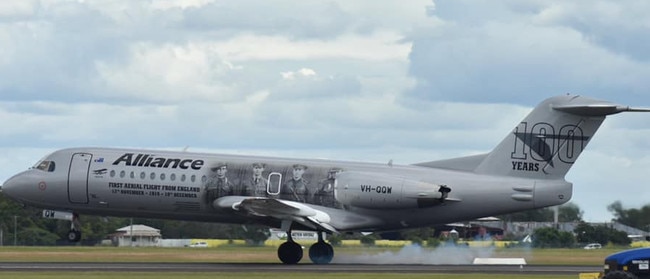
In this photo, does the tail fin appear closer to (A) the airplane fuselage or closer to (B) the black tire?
(A) the airplane fuselage

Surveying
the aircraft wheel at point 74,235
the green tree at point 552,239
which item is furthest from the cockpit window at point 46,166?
the green tree at point 552,239

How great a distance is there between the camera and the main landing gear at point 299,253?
196 feet

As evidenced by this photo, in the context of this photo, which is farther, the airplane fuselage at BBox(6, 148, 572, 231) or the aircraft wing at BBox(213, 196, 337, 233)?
the airplane fuselage at BBox(6, 148, 572, 231)

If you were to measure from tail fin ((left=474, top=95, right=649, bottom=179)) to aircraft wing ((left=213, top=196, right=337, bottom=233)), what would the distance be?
6.89m

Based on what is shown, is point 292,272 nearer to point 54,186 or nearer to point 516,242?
point 54,186

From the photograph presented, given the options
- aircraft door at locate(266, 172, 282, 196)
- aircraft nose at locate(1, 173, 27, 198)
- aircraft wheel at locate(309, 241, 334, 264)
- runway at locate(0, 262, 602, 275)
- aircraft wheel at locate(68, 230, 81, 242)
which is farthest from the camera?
aircraft nose at locate(1, 173, 27, 198)

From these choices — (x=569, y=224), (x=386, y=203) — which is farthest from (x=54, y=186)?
(x=569, y=224)

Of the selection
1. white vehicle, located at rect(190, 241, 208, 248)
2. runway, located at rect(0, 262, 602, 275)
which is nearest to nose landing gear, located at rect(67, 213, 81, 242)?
runway, located at rect(0, 262, 602, 275)

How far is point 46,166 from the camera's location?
64375 mm

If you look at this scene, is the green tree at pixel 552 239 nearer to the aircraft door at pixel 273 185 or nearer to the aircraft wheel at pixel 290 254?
the aircraft door at pixel 273 185

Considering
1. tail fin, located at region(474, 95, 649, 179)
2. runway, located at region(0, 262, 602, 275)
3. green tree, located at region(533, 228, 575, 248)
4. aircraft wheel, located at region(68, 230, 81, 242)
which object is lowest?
runway, located at region(0, 262, 602, 275)

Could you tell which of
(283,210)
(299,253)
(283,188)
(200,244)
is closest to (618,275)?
(283,210)

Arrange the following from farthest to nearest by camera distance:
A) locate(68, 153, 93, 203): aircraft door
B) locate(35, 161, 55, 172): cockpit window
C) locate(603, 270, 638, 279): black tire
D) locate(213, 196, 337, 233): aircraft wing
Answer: locate(35, 161, 55, 172): cockpit window
locate(68, 153, 93, 203): aircraft door
locate(213, 196, 337, 233): aircraft wing
locate(603, 270, 638, 279): black tire

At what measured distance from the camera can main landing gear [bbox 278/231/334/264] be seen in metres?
59.6
